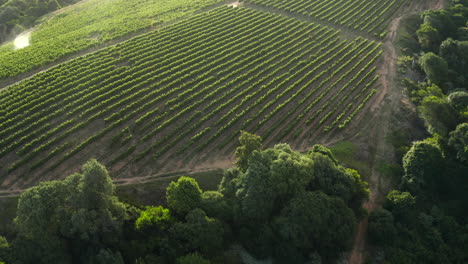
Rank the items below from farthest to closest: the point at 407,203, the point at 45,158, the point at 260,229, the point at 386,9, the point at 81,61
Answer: the point at 386,9 < the point at 81,61 < the point at 45,158 < the point at 407,203 < the point at 260,229

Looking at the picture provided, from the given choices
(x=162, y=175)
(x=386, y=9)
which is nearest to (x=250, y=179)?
(x=162, y=175)

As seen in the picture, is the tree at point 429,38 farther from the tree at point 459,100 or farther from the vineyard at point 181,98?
the tree at point 459,100

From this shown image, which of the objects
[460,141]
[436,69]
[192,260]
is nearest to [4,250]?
[192,260]

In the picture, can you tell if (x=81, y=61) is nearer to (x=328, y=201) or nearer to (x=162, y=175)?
(x=162, y=175)

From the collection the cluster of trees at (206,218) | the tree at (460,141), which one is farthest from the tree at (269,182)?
the tree at (460,141)

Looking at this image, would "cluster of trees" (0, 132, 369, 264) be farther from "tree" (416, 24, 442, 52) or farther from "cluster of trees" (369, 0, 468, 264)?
"tree" (416, 24, 442, 52)

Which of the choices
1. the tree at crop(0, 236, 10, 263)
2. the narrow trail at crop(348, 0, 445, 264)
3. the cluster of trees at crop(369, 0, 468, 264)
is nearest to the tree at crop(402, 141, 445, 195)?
the cluster of trees at crop(369, 0, 468, 264)
